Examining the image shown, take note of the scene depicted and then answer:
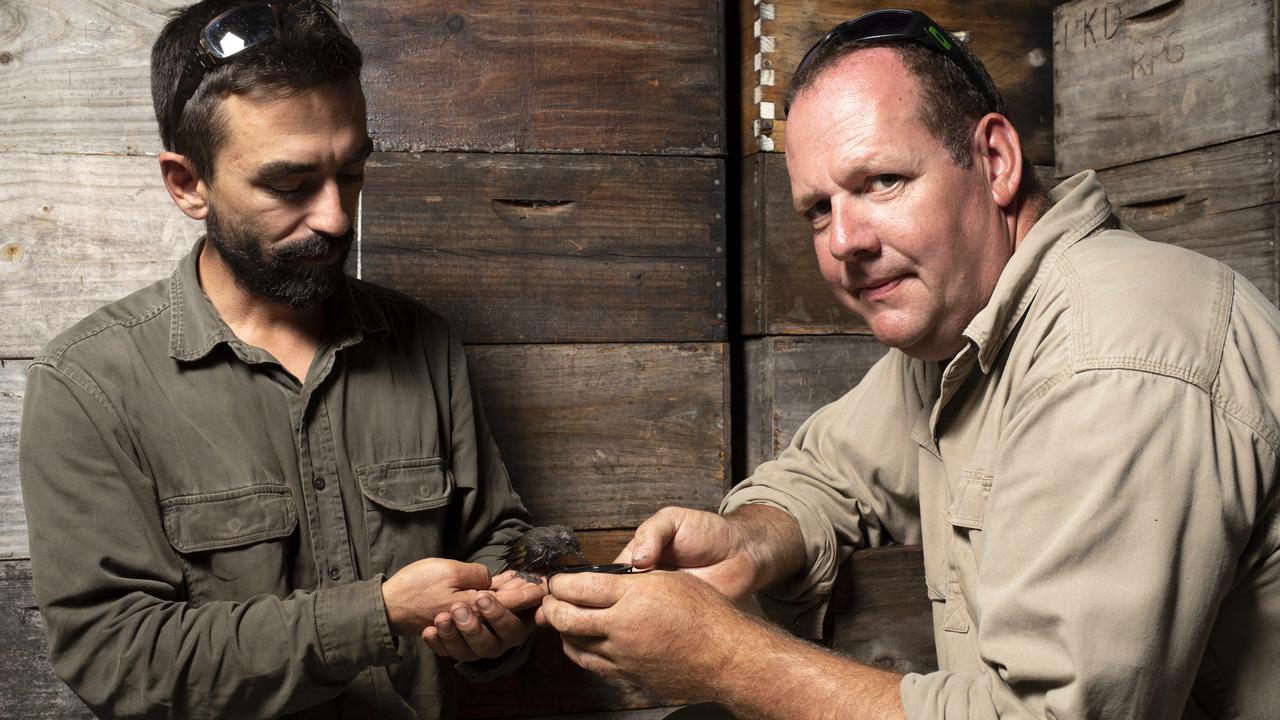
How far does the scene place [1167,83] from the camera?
2.62 meters

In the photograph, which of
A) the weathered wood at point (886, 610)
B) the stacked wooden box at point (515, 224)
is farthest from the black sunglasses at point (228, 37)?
the weathered wood at point (886, 610)

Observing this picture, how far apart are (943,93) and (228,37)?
1301 millimetres

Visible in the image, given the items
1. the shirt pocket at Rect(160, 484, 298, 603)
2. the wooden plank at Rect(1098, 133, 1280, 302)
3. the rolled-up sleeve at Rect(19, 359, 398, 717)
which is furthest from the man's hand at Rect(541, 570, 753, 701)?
the wooden plank at Rect(1098, 133, 1280, 302)

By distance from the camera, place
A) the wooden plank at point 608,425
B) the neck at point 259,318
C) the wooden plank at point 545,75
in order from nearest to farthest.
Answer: the neck at point 259,318 < the wooden plank at point 545,75 < the wooden plank at point 608,425

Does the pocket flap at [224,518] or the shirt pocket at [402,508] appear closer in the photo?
the pocket flap at [224,518]

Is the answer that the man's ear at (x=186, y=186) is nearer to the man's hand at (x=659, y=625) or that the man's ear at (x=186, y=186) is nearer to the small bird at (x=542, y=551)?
the small bird at (x=542, y=551)

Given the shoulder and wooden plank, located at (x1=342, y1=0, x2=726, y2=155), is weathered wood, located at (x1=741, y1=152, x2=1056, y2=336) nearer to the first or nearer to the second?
wooden plank, located at (x1=342, y1=0, x2=726, y2=155)

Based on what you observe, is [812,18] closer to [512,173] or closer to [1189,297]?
[512,173]

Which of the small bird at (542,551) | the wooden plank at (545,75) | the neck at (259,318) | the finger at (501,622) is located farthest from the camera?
the wooden plank at (545,75)

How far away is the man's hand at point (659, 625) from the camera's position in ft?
5.65

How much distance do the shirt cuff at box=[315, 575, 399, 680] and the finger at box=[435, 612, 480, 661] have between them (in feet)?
0.30

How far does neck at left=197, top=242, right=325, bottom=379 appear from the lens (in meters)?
2.12

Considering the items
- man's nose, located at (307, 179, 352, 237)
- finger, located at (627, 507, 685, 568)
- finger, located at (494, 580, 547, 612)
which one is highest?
man's nose, located at (307, 179, 352, 237)

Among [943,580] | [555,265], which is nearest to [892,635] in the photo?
[943,580]
